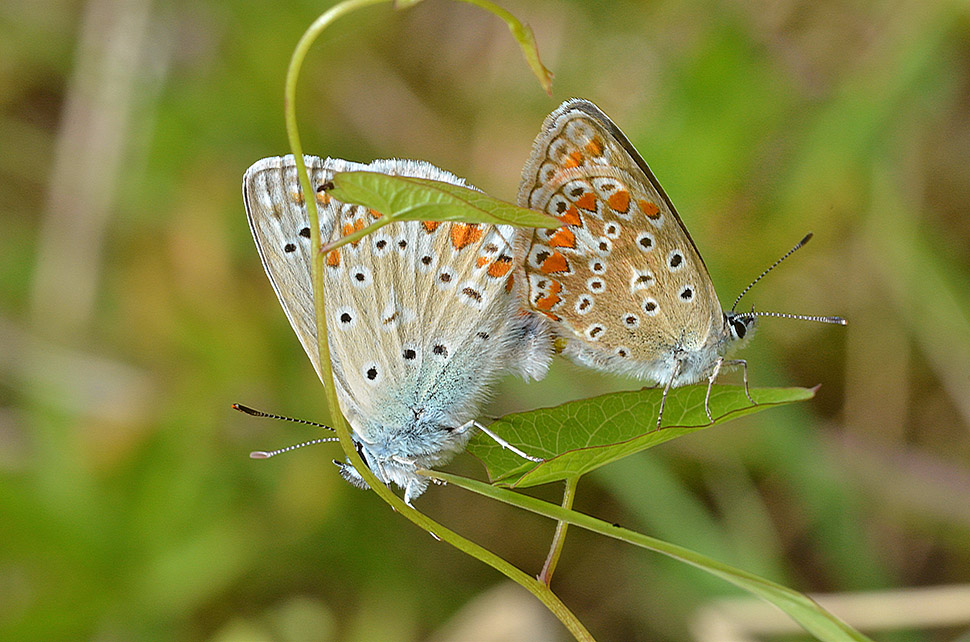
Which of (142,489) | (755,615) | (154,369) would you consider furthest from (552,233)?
(154,369)

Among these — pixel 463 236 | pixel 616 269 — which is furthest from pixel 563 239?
pixel 463 236

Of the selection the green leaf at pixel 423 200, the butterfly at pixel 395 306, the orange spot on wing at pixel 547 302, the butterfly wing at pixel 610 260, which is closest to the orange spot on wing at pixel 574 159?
the butterfly wing at pixel 610 260

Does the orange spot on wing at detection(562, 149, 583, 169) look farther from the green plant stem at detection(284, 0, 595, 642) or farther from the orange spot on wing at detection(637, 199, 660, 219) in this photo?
the green plant stem at detection(284, 0, 595, 642)

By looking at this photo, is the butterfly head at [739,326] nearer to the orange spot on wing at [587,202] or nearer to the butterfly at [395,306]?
the orange spot on wing at [587,202]

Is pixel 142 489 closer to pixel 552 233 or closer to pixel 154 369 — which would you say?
pixel 154 369

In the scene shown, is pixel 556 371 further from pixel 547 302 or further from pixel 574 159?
pixel 574 159

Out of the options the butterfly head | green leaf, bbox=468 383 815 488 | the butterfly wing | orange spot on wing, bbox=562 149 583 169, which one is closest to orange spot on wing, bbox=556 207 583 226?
the butterfly wing
